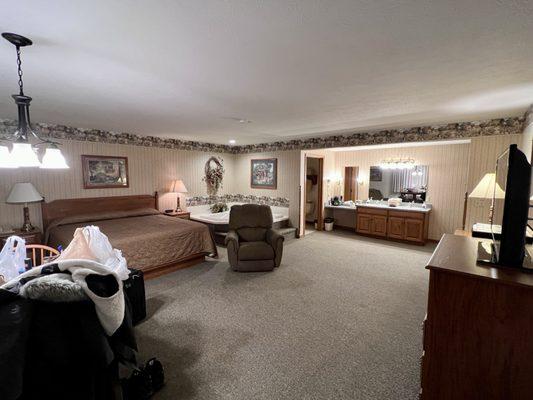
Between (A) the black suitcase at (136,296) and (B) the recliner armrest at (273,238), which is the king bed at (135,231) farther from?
(B) the recliner armrest at (273,238)

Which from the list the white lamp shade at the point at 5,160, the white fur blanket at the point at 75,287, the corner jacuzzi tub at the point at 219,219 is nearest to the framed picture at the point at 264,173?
the corner jacuzzi tub at the point at 219,219

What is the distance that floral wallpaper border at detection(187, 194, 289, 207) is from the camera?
6570 mm

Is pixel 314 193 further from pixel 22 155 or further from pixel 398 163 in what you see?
pixel 22 155

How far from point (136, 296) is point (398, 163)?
586 cm

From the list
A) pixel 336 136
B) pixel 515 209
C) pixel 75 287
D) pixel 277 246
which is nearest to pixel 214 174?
pixel 336 136

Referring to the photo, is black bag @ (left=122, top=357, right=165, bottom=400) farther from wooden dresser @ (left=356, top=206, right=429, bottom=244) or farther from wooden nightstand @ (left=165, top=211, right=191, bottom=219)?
wooden dresser @ (left=356, top=206, right=429, bottom=244)

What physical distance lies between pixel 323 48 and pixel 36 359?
2.19 metres

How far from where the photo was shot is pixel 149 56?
1871mm

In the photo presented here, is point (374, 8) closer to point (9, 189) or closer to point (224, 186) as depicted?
point (9, 189)

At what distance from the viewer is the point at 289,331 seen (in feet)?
8.36

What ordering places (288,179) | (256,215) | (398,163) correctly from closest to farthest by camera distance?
(256,215) → (398,163) → (288,179)

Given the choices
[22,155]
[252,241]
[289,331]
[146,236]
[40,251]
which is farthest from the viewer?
[252,241]

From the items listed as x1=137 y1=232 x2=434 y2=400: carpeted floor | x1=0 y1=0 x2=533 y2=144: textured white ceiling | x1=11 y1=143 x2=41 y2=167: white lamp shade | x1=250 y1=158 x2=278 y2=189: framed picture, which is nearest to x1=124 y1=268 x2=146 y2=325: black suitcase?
x1=137 y1=232 x2=434 y2=400: carpeted floor

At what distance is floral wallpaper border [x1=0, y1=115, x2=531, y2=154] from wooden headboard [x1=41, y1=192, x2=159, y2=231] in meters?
1.12
